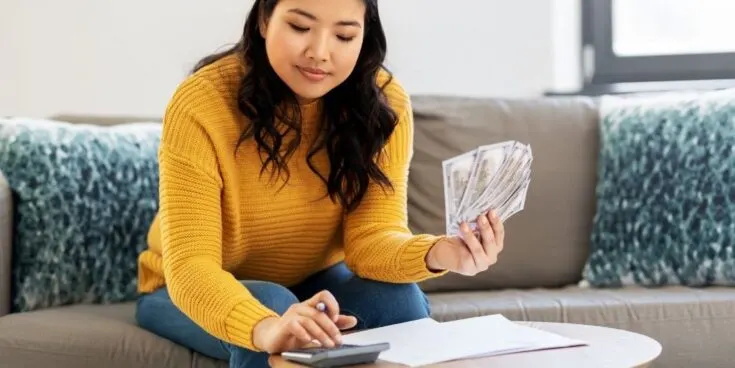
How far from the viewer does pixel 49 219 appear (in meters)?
2.27

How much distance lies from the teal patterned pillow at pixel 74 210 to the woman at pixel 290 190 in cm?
34

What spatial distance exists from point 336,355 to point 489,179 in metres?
0.36

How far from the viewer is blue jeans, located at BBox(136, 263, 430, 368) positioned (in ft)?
5.33

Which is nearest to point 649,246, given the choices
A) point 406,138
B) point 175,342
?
point 406,138

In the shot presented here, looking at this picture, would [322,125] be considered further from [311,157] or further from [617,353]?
[617,353]

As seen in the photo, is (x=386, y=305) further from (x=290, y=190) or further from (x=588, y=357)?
(x=588, y=357)

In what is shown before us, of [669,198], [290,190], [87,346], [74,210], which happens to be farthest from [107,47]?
[669,198]

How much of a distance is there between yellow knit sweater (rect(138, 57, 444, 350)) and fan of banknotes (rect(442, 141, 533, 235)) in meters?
0.17

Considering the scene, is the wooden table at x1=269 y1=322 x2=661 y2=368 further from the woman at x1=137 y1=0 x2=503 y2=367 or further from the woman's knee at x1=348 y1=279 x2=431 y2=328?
the woman's knee at x1=348 y1=279 x2=431 y2=328

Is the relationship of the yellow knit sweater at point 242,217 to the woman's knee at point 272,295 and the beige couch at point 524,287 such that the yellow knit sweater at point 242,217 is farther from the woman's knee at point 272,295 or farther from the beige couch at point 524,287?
the beige couch at point 524,287

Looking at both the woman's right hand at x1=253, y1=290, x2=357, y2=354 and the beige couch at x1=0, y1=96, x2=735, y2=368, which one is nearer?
the woman's right hand at x1=253, y1=290, x2=357, y2=354

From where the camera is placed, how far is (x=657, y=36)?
3.25 meters

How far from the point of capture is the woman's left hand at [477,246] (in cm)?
153

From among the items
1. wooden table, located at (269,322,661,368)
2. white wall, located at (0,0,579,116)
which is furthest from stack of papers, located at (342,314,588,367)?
white wall, located at (0,0,579,116)
